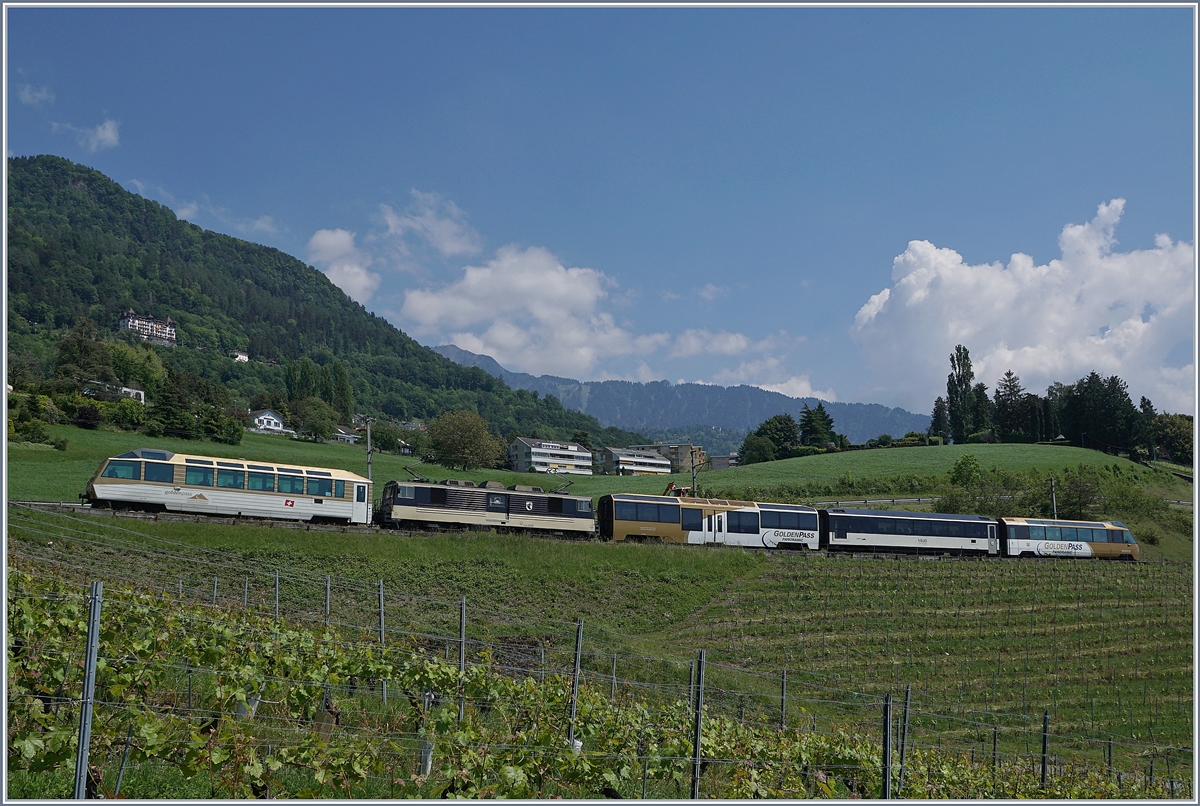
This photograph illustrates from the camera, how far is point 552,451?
6757 inches

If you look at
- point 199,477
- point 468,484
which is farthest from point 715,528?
point 199,477

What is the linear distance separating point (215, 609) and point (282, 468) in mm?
24425

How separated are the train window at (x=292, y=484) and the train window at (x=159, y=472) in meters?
4.56

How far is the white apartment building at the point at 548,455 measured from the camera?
166000 millimetres

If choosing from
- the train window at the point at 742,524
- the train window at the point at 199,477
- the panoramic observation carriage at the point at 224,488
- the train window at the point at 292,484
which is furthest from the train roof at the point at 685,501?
the train window at the point at 199,477

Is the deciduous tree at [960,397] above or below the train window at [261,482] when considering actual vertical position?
above

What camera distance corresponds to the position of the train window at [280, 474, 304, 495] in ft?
118

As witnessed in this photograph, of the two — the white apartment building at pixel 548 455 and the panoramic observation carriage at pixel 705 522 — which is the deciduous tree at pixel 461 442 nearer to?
the panoramic observation carriage at pixel 705 522

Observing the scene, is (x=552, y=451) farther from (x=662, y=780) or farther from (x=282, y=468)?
(x=662, y=780)

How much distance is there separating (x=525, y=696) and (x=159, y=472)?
28.8 metres

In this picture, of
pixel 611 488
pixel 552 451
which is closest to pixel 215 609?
pixel 611 488

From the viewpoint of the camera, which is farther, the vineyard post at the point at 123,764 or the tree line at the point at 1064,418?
the tree line at the point at 1064,418

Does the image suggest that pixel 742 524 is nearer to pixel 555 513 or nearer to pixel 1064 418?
pixel 555 513

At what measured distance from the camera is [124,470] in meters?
32.8
